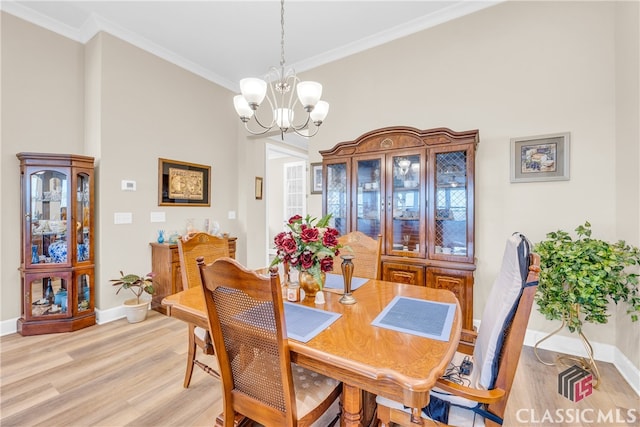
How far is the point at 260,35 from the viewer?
320cm

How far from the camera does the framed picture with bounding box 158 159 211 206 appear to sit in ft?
11.6

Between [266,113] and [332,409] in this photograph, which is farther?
Answer: [266,113]

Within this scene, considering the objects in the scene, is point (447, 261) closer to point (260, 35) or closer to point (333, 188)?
point (333, 188)

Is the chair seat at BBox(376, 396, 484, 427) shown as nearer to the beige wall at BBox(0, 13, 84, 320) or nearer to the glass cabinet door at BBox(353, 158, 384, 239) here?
the glass cabinet door at BBox(353, 158, 384, 239)

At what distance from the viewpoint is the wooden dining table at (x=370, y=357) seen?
34.2 inches

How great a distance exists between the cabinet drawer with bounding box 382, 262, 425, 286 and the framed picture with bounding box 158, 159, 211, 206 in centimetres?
273

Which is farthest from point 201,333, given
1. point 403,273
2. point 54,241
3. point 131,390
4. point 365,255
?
point 54,241

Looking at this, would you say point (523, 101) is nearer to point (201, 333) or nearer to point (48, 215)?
point (201, 333)

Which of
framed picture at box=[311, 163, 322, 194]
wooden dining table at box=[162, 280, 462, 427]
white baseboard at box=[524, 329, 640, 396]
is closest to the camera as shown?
wooden dining table at box=[162, 280, 462, 427]

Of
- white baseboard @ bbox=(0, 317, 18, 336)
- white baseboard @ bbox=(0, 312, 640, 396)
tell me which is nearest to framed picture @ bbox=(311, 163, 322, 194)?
white baseboard @ bbox=(0, 312, 640, 396)

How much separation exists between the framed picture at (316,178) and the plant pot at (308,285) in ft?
7.08

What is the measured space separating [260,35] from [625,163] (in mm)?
3581

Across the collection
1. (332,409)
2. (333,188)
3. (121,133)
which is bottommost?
(332,409)

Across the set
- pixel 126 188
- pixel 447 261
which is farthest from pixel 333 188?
pixel 126 188
